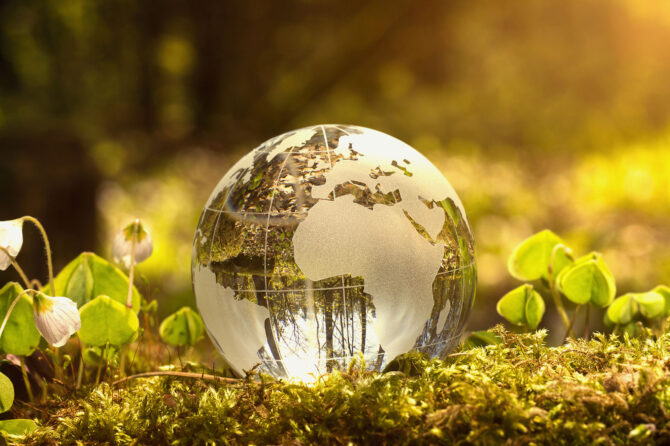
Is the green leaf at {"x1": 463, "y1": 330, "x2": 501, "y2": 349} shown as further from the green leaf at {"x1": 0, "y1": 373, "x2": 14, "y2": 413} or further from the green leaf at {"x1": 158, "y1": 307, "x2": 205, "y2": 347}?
the green leaf at {"x1": 0, "y1": 373, "x2": 14, "y2": 413}

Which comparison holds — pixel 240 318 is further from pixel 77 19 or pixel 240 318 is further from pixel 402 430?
pixel 77 19

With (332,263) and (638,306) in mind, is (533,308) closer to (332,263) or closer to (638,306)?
(638,306)

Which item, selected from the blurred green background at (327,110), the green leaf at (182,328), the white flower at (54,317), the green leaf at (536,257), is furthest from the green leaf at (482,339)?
the blurred green background at (327,110)

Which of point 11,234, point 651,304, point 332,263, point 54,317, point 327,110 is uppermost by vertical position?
point 327,110

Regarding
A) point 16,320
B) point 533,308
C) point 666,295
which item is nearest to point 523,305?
point 533,308

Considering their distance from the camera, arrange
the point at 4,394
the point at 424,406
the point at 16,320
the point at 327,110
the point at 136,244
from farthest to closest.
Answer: the point at 327,110 → the point at 136,244 → the point at 16,320 → the point at 4,394 → the point at 424,406

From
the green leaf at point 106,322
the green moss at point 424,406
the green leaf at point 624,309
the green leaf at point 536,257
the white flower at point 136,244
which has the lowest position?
the green moss at point 424,406

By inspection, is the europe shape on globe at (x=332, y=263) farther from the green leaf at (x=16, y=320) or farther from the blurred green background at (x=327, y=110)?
the blurred green background at (x=327, y=110)
